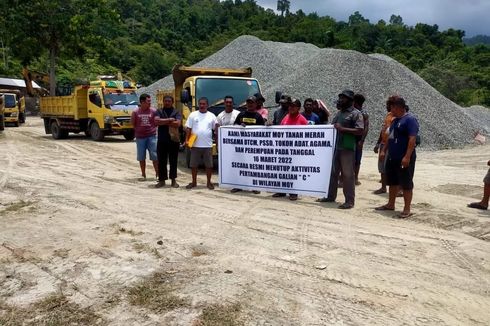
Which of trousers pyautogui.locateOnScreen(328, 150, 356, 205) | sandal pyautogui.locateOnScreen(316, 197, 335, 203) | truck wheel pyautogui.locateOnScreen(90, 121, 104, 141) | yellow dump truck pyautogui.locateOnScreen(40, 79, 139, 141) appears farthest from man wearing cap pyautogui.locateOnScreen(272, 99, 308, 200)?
truck wheel pyautogui.locateOnScreen(90, 121, 104, 141)

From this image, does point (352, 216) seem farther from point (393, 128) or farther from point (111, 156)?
point (111, 156)

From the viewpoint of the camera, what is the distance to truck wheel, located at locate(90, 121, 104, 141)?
18.4 m

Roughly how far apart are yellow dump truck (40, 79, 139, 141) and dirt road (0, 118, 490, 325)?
9411 millimetres

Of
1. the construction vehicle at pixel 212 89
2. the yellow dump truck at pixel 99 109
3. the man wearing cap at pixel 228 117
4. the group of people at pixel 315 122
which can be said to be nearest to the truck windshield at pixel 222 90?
the construction vehicle at pixel 212 89

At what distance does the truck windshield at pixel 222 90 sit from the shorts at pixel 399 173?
16.0 feet

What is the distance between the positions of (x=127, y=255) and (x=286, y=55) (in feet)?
86.2

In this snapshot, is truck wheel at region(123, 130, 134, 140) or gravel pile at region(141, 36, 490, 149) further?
truck wheel at region(123, 130, 134, 140)

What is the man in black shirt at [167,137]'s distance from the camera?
865 cm

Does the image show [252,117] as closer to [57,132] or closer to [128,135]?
[128,135]

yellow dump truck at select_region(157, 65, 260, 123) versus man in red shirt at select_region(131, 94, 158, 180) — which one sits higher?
yellow dump truck at select_region(157, 65, 260, 123)

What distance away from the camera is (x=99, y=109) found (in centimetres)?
1814

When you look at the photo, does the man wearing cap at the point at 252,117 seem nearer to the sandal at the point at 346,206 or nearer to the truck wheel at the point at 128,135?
the sandal at the point at 346,206

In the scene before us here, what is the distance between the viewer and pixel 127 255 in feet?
16.8

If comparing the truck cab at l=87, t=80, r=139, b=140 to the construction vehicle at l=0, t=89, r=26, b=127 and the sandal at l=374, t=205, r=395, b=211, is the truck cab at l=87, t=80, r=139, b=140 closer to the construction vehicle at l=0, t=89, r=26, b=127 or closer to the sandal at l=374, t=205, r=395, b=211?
the construction vehicle at l=0, t=89, r=26, b=127
